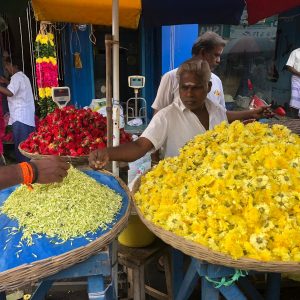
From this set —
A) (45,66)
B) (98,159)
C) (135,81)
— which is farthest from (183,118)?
(45,66)

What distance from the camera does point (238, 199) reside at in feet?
5.05

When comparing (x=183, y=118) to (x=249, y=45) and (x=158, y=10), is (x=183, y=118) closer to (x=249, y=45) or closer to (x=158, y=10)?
(x=158, y=10)

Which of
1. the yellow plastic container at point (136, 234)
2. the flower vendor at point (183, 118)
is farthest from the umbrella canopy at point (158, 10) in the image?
the yellow plastic container at point (136, 234)

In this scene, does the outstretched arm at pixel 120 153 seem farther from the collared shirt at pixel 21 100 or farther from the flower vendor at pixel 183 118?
the collared shirt at pixel 21 100

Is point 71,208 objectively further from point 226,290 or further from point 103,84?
point 103,84

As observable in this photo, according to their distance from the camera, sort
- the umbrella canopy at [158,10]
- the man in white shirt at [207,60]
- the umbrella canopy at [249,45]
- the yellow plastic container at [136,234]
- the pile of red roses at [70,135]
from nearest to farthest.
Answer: the yellow plastic container at [136,234]
the umbrella canopy at [158,10]
the pile of red roses at [70,135]
the man in white shirt at [207,60]
the umbrella canopy at [249,45]

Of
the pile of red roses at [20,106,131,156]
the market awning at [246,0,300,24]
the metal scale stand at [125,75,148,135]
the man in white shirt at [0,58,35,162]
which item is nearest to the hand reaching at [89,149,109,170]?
the pile of red roses at [20,106,131,156]

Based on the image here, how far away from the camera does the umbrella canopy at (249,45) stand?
8000mm

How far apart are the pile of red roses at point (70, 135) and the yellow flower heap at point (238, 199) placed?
130cm

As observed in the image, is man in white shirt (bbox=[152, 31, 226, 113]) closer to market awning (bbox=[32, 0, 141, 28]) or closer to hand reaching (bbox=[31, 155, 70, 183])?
market awning (bbox=[32, 0, 141, 28])

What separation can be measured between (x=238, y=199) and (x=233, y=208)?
0.05 m

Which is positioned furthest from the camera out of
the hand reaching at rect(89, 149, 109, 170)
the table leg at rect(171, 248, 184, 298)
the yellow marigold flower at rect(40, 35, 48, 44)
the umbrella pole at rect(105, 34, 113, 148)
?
the yellow marigold flower at rect(40, 35, 48, 44)

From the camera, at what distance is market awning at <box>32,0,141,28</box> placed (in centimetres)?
303

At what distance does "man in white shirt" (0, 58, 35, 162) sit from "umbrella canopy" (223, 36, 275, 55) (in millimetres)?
4761
